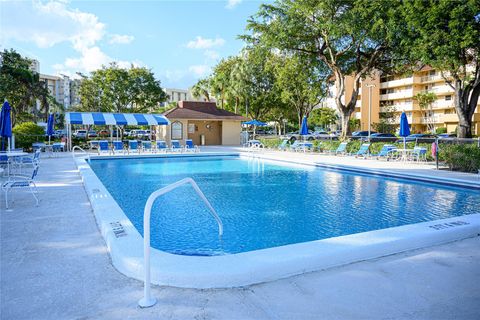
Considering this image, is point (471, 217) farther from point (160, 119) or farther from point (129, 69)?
point (129, 69)

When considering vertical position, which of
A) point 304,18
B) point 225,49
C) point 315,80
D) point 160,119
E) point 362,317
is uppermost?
point 225,49

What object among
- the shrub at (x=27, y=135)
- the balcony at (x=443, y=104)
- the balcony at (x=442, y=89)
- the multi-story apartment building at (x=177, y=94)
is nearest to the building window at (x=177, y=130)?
the shrub at (x=27, y=135)

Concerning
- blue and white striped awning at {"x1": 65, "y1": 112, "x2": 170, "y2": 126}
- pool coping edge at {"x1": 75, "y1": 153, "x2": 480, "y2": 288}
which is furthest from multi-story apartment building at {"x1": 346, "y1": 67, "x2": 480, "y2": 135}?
pool coping edge at {"x1": 75, "y1": 153, "x2": 480, "y2": 288}

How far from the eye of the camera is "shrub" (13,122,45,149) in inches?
845

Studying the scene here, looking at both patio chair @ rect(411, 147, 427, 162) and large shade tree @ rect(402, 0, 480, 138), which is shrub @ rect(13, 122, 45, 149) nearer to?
patio chair @ rect(411, 147, 427, 162)

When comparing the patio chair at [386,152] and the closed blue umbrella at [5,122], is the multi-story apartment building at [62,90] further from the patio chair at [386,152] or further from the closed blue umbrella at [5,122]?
the patio chair at [386,152]

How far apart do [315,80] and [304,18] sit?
746 cm

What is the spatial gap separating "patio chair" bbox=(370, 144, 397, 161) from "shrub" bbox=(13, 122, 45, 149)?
2026cm

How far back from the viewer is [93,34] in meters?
22.2

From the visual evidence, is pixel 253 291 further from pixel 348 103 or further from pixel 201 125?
pixel 201 125

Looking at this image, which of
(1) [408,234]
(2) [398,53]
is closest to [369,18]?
(2) [398,53]

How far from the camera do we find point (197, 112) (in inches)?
1250

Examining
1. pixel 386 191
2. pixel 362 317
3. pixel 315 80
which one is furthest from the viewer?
pixel 315 80

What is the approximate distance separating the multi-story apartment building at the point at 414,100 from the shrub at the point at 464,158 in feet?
117
